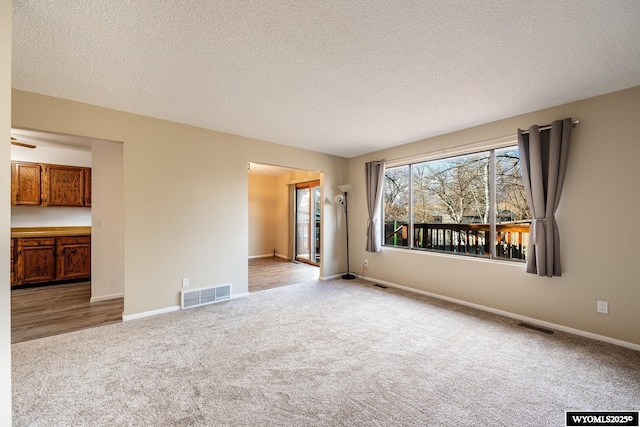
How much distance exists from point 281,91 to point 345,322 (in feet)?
8.73

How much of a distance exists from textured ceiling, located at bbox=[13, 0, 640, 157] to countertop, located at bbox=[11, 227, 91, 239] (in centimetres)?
303

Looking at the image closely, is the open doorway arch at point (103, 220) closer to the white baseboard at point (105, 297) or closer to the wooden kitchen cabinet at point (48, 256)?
the white baseboard at point (105, 297)

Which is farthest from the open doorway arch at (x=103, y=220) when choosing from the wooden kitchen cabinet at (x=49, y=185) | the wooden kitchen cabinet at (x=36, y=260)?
the wooden kitchen cabinet at (x=49, y=185)

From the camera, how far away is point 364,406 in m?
1.71

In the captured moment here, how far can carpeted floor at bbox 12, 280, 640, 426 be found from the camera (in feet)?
5.37

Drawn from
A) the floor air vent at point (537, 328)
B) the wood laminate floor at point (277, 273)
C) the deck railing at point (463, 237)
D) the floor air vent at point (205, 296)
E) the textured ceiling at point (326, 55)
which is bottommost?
the floor air vent at point (537, 328)

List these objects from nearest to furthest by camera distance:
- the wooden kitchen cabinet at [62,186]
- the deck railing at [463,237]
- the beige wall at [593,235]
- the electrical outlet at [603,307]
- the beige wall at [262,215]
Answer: the beige wall at [593,235] < the electrical outlet at [603,307] < the deck railing at [463,237] < the wooden kitchen cabinet at [62,186] < the beige wall at [262,215]

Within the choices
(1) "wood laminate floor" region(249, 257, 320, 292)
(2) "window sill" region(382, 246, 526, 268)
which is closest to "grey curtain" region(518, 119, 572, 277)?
(2) "window sill" region(382, 246, 526, 268)

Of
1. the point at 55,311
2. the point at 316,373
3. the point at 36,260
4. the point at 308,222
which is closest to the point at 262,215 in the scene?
the point at 308,222

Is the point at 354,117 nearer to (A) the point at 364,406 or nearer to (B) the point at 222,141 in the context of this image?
(B) the point at 222,141

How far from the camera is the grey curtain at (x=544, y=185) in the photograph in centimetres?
279

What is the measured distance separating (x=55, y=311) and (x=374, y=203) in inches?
194

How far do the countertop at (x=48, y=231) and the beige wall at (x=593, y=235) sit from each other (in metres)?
6.80

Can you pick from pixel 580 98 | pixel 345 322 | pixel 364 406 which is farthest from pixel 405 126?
pixel 364 406
